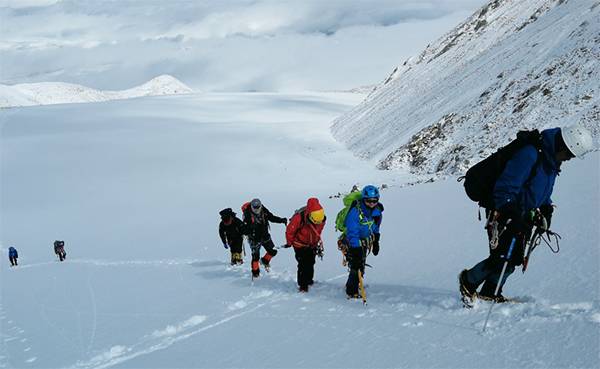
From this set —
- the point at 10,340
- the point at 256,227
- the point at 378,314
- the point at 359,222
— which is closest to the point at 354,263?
the point at 359,222

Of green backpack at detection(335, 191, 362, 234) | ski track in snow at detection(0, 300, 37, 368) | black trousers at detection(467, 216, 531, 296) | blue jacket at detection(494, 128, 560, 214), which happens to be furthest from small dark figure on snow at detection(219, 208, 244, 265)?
blue jacket at detection(494, 128, 560, 214)

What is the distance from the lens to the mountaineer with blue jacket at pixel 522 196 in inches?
204

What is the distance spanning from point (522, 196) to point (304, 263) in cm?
440

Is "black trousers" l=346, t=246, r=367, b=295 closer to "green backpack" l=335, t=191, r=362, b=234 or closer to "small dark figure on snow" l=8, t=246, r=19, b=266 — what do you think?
"green backpack" l=335, t=191, r=362, b=234

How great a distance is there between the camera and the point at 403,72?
54.1m

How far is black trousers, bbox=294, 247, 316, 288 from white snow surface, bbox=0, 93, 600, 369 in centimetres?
27

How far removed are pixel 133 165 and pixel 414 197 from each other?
2653 centimetres

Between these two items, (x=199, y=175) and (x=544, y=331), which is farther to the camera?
(x=199, y=175)

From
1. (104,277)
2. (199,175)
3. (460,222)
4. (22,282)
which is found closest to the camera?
(460,222)

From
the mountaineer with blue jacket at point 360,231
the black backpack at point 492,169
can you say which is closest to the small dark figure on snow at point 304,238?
the mountaineer with blue jacket at point 360,231

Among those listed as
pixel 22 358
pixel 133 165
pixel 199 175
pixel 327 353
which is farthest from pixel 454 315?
pixel 133 165

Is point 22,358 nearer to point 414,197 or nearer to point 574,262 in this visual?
point 574,262

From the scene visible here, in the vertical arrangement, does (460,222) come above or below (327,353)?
above

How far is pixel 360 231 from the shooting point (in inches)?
300
